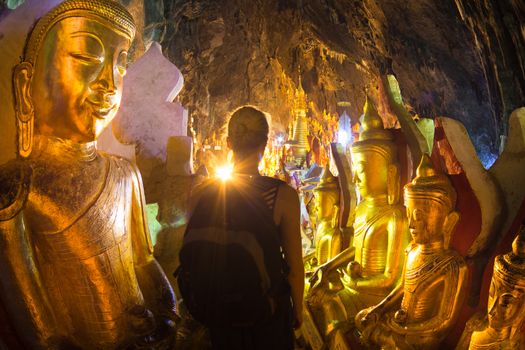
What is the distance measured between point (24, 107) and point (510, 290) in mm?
2068

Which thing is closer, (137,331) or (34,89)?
(34,89)

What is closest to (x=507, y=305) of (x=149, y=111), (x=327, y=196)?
(x=327, y=196)

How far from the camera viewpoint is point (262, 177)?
1.43 metres

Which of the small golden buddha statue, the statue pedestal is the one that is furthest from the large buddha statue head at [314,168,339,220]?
the statue pedestal

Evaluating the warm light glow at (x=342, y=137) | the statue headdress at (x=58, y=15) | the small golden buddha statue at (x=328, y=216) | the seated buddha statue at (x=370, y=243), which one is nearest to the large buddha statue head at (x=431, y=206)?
the seated buddha statue at (x=370, y=243)

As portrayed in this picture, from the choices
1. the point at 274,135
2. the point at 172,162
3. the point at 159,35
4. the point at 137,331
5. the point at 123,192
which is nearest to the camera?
the point at 137,331

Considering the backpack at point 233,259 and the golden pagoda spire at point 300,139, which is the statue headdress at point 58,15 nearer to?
the backpack at point 233,259

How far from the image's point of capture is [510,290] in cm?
128

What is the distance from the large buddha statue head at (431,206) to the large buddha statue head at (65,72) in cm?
156

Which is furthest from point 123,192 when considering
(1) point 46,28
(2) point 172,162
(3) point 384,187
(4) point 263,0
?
(4) point 263,0

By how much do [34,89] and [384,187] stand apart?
2107mm

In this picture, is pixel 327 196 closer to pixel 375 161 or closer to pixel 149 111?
pixel 375 161

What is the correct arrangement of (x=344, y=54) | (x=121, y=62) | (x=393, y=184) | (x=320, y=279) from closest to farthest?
(x=121, y=62), (x=393, y=184), (x=320, y=279), (x=344, y=54)

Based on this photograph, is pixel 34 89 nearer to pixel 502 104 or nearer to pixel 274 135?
pixel 502 104
